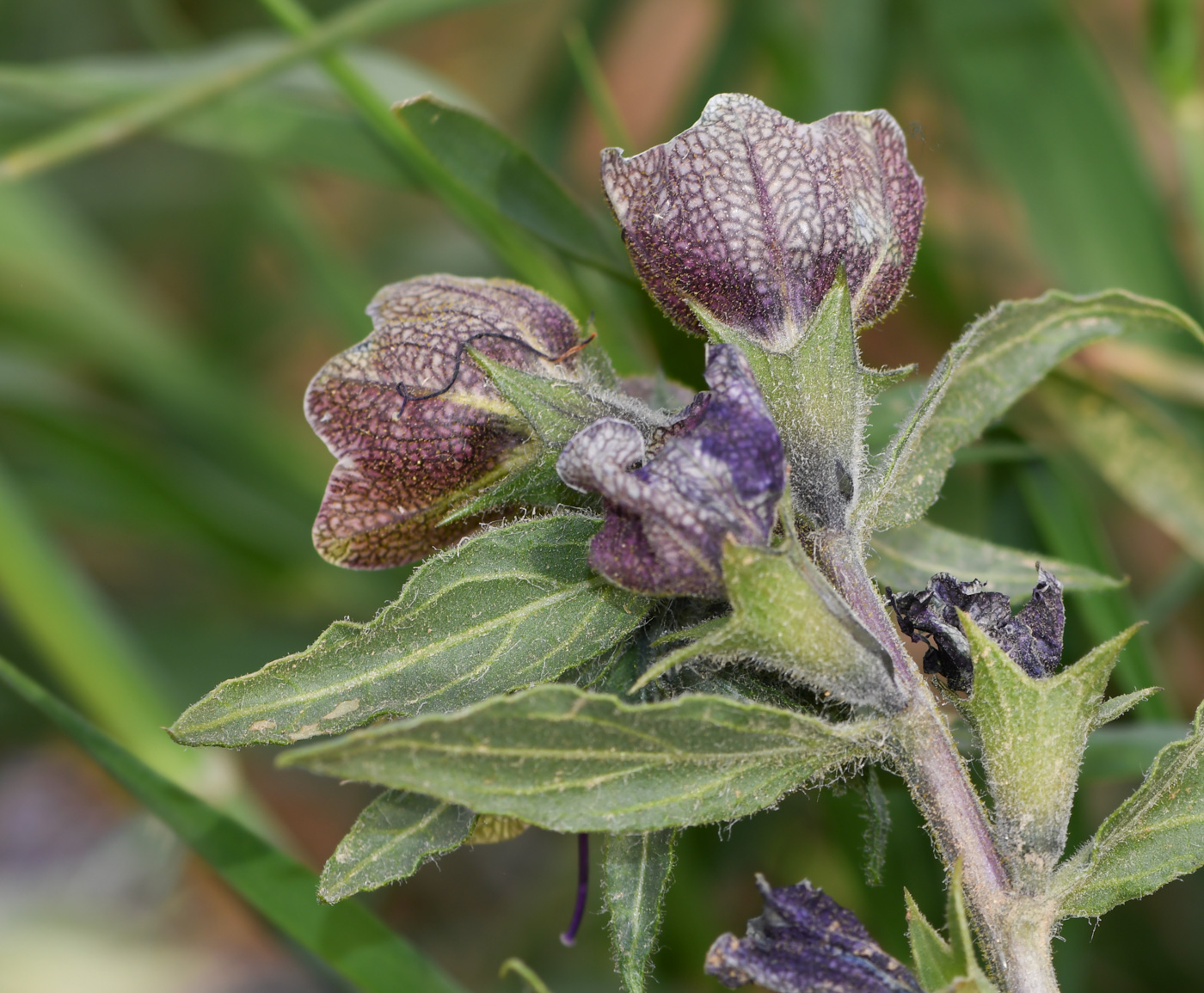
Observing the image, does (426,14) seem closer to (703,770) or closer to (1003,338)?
(1003,338)

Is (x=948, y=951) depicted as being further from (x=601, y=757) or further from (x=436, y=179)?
(x=436, y=179)

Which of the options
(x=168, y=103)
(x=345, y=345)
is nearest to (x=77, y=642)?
(x=168, y=103)

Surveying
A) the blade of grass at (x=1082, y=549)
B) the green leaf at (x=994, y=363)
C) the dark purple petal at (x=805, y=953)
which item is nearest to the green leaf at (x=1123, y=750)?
the blade of grass at (x=1082, y=549)

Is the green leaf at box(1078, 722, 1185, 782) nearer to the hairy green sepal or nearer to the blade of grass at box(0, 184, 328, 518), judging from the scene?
the hairy green sepal

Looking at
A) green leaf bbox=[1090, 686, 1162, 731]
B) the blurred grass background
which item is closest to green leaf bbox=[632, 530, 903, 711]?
green leaf bbox=[1090, 686, 1162, 731]

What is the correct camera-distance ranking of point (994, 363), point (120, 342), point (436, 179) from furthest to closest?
point (120, 342) < point (436, 179) < point (994, 363)

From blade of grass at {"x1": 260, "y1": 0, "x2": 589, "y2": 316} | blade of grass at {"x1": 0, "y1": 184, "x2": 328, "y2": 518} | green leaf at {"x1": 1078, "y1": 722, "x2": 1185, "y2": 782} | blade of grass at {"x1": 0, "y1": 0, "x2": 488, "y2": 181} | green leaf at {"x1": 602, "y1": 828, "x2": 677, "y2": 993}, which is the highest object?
blade of grass at {"x1": 0, "y1": 184, "x2": 328, "y2": 518}
